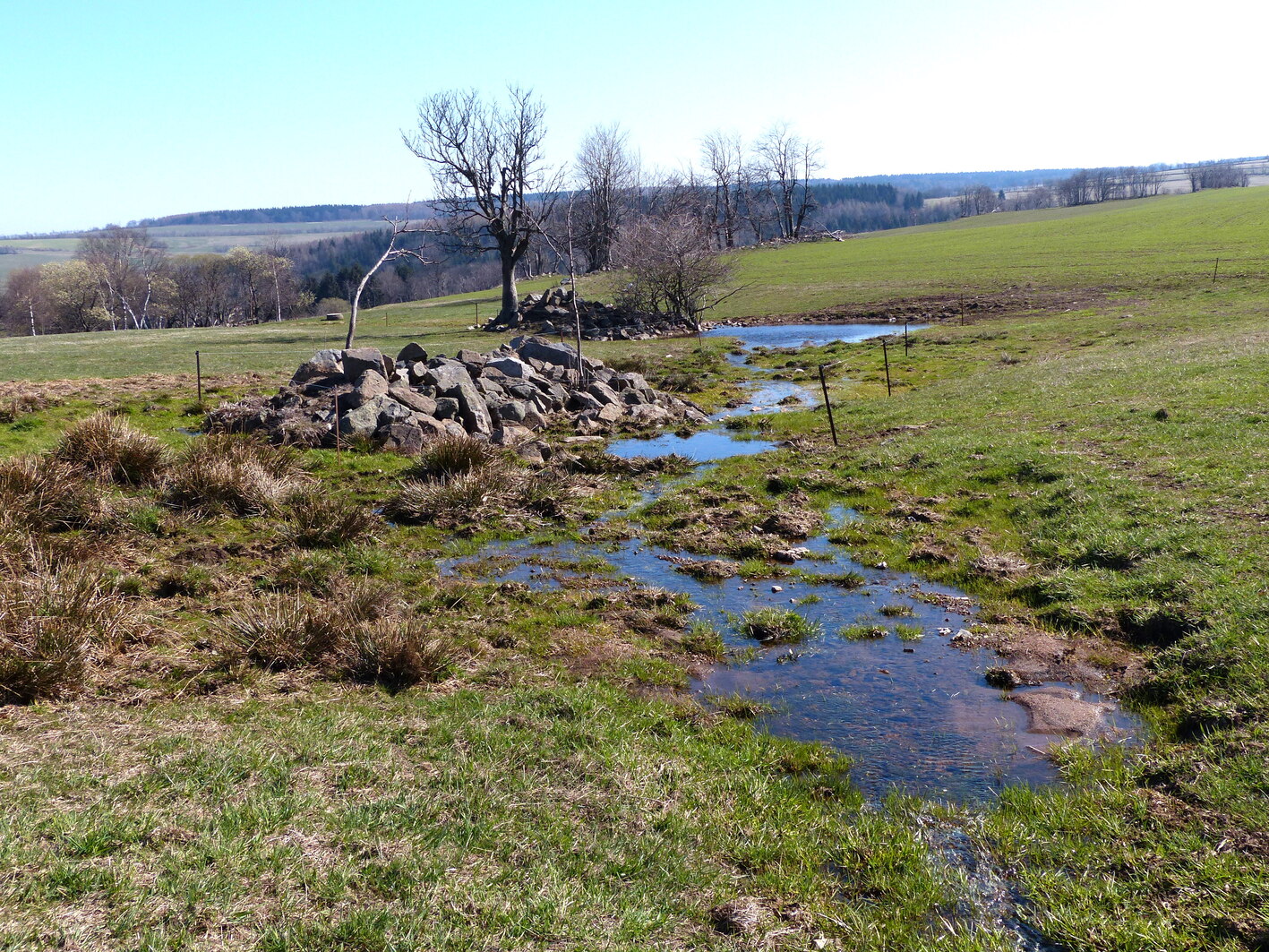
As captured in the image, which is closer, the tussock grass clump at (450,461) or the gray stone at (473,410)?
the tussock grass clump at (450,461)

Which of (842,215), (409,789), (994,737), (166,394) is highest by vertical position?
(842,215)

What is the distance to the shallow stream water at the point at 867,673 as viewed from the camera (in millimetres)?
6918

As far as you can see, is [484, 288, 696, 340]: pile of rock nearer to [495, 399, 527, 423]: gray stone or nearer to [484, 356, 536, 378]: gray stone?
[484, 356, 536, 378]: gray stone

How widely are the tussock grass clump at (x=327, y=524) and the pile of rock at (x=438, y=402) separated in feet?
18.0

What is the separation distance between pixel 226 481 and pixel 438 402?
24.0ft

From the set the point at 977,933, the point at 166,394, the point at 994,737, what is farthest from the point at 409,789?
the point at 166,394

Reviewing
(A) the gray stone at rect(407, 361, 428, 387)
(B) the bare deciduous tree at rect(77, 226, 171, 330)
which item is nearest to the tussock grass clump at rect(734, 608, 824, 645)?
(A) the gray stone at rect(407, 361, 428, 387)

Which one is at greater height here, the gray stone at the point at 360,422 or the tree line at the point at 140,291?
the tree line at the point at 140,291

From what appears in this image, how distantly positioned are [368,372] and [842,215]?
190 m

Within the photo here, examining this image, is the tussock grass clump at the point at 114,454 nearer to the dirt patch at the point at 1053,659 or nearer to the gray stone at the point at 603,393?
the gray stone at the point at 603,393

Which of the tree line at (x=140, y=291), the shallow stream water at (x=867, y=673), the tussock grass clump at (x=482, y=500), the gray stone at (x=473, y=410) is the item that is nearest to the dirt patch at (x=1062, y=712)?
the shallow stream water at (x=867, y=673)

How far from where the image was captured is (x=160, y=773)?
5730mm

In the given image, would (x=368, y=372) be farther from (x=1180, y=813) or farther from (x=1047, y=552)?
(x=1180, y=813)

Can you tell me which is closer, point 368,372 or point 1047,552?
point 1047,552
